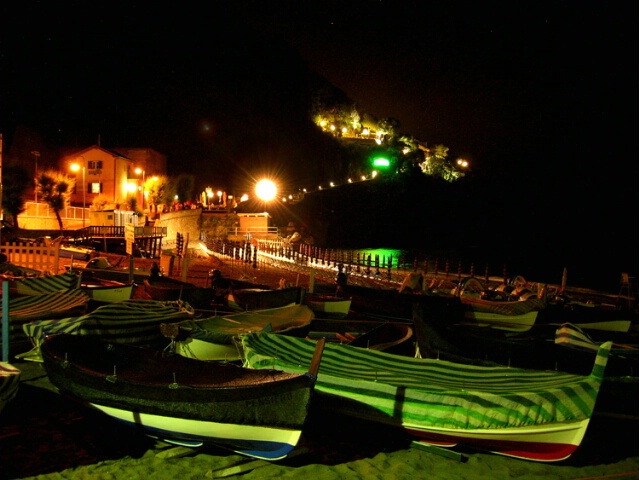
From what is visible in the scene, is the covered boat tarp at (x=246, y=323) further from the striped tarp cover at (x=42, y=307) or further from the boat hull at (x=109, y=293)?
the boat hull at (x=109, y=293)

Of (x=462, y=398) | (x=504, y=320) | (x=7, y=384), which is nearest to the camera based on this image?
(x=7, y=384)

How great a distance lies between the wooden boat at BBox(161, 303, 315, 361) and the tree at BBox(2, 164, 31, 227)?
31.2 m

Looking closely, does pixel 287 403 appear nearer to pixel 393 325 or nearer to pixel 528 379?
pixel 528 379

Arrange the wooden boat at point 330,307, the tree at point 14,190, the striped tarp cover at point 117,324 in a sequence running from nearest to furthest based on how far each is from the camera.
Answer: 1. the striped tarp cover at point 117,324
2. the wooden boat at point 330,307
3. the tree at point 14,190

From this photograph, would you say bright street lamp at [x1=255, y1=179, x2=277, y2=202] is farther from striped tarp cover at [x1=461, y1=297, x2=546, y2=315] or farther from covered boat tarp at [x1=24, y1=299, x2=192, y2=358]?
covered boat tarp at [x1=24, y1=299, x2=192, y2=358]

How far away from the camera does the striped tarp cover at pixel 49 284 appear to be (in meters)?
12.2

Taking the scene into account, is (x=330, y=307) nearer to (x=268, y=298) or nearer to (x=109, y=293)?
(x=268, y=298)

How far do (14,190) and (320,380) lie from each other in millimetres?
37310

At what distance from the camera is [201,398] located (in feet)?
18.6

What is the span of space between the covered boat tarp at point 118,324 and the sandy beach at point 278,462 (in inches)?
57.0

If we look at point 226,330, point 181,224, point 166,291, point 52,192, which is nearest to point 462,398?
point 226,330

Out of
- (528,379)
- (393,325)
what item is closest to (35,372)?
(393,325)

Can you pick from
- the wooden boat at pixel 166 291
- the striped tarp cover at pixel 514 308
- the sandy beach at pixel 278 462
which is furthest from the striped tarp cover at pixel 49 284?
the striped tarp cover at pixel 514 308

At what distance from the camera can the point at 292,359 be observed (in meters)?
7.59
